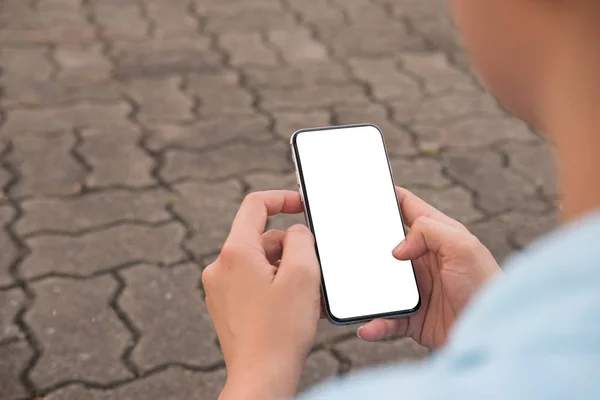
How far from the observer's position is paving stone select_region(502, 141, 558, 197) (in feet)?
8.88

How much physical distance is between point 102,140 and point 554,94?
2.21 metres

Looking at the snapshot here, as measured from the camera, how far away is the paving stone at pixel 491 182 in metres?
2.59

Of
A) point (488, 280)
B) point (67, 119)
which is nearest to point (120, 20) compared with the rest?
point (67, 119)

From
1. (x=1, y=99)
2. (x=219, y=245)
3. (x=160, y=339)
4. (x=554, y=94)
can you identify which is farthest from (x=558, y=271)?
(x=1, y=99)

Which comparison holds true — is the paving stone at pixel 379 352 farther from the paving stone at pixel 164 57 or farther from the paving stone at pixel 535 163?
the paving stone at pixel 164 57

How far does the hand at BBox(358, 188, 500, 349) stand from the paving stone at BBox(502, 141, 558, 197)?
154cm

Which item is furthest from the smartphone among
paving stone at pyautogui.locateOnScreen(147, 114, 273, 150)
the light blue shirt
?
paving stone at pyautogui.locateOnScreen(147, 114, 273, 150)

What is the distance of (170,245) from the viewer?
2.32 m

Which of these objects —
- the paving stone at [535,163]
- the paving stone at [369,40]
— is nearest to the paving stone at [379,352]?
the paving stone at [535,163]

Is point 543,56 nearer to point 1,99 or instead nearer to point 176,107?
point 176,107

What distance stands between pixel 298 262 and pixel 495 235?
5.05ft

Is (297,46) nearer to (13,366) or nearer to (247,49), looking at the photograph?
(247,49)

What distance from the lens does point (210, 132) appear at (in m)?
2.81

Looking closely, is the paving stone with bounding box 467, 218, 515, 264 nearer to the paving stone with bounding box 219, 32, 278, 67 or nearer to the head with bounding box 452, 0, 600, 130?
the paving stone with bounding box 219, 32, 278, 67
